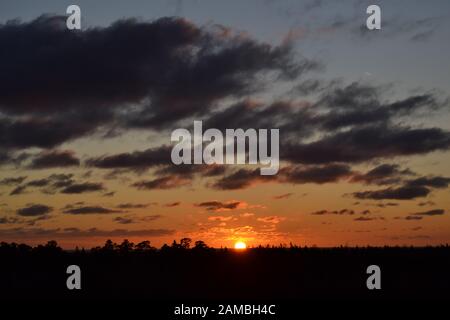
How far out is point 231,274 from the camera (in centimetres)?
9738

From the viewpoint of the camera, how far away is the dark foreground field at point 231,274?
79.7m

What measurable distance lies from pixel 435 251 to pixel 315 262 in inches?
1166

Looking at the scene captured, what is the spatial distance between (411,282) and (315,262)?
76.8 feet

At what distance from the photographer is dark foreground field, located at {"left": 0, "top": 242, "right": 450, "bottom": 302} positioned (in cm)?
7969
